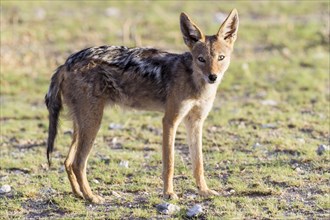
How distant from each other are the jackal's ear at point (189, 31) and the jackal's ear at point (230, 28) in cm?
23

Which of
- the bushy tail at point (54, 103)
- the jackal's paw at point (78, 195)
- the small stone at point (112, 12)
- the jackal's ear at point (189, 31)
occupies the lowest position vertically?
the jackal's paw at point (78, 195)

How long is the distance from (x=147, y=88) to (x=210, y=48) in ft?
2.74

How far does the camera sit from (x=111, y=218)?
697 cm

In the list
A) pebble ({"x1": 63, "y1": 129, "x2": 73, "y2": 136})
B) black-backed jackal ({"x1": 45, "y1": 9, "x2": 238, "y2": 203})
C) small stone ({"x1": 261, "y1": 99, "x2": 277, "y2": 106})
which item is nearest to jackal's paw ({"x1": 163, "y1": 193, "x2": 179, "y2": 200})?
black-backed jackal ({"x1": 45, "y1": 9, "x2": 238, "y2": 203})

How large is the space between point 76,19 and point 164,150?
12.4 meters

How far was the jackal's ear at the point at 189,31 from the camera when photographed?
7.94 metres

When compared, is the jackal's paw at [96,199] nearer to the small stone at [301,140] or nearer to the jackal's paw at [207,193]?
the jackal's paw at [207,193]

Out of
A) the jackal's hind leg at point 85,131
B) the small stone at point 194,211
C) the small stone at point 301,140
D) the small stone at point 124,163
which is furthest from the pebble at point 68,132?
the small stone at point 194,211

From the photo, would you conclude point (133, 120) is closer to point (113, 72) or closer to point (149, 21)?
point (113, 72)

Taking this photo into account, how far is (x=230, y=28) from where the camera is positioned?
26.6ft

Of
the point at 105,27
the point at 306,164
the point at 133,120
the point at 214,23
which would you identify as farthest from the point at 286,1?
the point at 306,164

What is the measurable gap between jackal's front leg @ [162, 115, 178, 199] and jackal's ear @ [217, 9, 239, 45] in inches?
43.3

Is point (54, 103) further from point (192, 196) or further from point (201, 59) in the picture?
point (192, 196)

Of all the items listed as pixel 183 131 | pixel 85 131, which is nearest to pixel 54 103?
pixel 85 131
